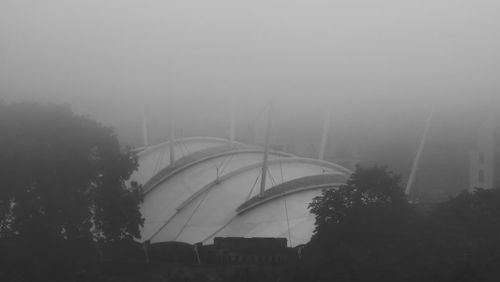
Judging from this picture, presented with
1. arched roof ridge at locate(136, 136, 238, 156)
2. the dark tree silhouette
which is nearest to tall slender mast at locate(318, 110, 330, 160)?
arched roof ridge at locate(136, 136, 238, 156)

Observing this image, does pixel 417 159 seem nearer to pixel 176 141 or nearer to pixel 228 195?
pixel 228 195

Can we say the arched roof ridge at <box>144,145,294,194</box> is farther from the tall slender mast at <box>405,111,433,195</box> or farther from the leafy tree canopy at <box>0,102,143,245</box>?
the leafy tree canopy at <box>0,102,143,245</box>

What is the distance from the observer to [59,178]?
18688mm

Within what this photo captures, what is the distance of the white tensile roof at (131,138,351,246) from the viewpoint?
22.5 metres

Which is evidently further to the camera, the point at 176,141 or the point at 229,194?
the point at 176,141

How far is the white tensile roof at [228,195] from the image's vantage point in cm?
2255

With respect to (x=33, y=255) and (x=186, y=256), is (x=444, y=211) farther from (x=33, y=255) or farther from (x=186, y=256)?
(x=33, y=255)

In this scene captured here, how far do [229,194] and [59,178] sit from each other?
8535 millimetres

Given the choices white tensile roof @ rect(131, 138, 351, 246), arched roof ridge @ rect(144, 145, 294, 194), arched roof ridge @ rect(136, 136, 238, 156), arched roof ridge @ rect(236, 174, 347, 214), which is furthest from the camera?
arched roof ridge @ rect(136, 136, 238, 156)

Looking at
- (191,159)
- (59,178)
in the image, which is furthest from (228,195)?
(59,178)

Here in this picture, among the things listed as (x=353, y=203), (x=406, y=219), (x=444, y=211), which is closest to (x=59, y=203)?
(x=353, y=203)

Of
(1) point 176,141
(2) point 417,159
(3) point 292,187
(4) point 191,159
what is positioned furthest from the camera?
(1) point 176,141

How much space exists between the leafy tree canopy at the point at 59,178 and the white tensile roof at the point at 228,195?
4.20m

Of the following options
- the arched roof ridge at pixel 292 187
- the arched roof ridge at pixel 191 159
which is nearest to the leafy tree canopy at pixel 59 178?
the arched roof ridge at pixel 292 187
